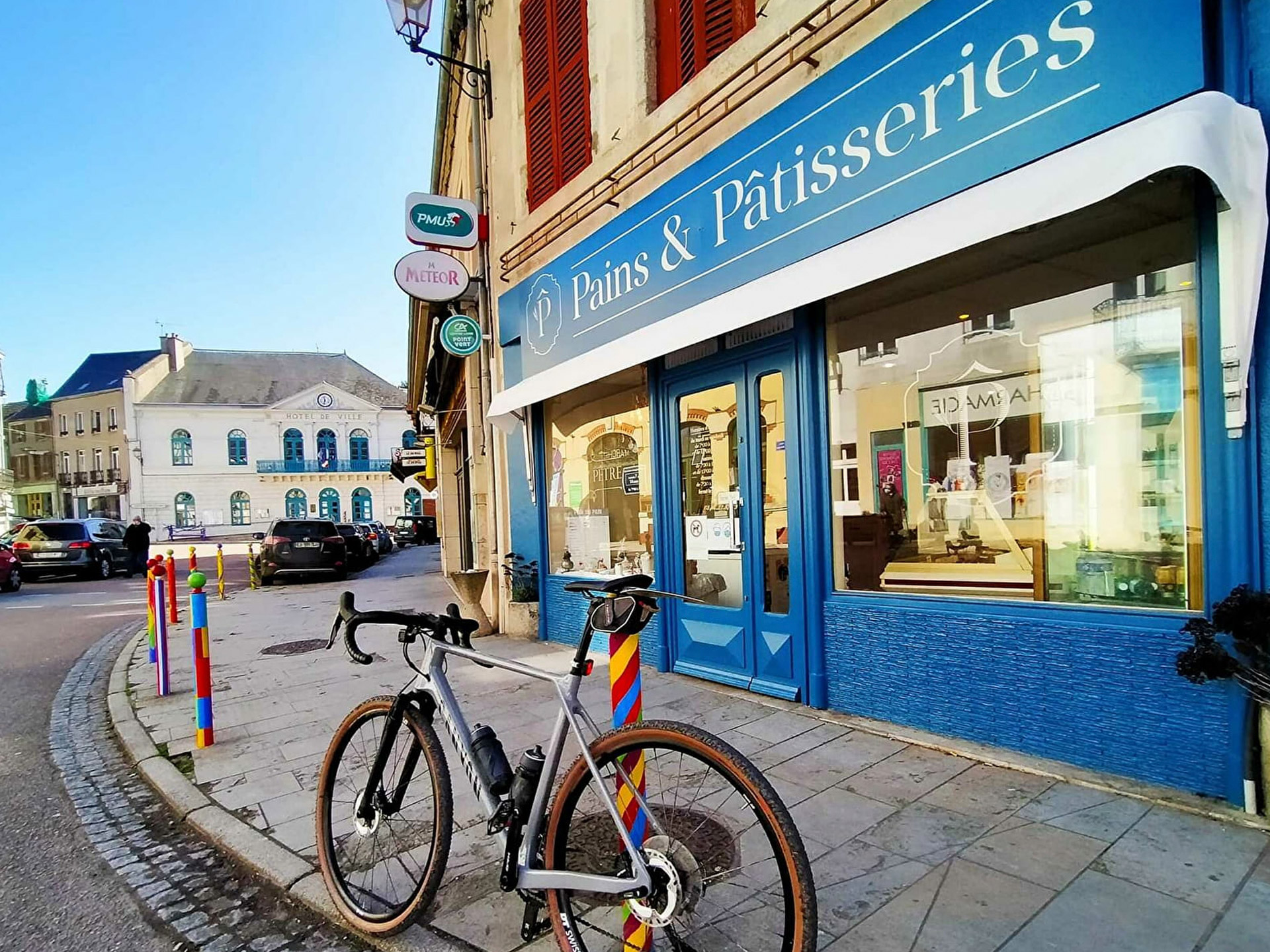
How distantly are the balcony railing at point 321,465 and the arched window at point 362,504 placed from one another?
1609mm

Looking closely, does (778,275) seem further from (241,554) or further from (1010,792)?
(241,554)

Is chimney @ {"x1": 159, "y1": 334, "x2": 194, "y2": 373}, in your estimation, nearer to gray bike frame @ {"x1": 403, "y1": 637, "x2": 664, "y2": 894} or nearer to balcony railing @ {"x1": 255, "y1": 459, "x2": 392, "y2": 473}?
balcony railing @ {"x1": 255, "y1": 459, "x2": 392, "y2": 473}

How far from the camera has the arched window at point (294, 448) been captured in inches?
2050

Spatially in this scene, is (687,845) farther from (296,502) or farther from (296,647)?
(296,502)

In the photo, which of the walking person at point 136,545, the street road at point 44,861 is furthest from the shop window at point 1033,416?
the walking person at point 136,545

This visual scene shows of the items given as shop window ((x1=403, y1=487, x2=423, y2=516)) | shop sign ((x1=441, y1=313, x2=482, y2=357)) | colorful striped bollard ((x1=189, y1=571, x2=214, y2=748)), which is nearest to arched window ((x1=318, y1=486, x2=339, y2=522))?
shop window ((x1=403, y1=487, x2=423, y2=516))

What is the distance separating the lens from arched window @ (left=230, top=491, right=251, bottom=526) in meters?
50.4

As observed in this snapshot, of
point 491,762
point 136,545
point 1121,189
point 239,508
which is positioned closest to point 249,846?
point 491,762

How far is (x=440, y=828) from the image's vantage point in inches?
96.5

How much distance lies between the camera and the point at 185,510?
5003 centimetres

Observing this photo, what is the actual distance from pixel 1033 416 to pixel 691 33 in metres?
4.04

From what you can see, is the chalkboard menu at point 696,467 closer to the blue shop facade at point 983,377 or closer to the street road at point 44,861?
the blue shop facade at point 983,377

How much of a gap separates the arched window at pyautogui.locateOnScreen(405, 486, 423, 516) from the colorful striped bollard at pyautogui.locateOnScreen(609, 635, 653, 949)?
179 ft

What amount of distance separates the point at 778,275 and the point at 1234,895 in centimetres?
346
